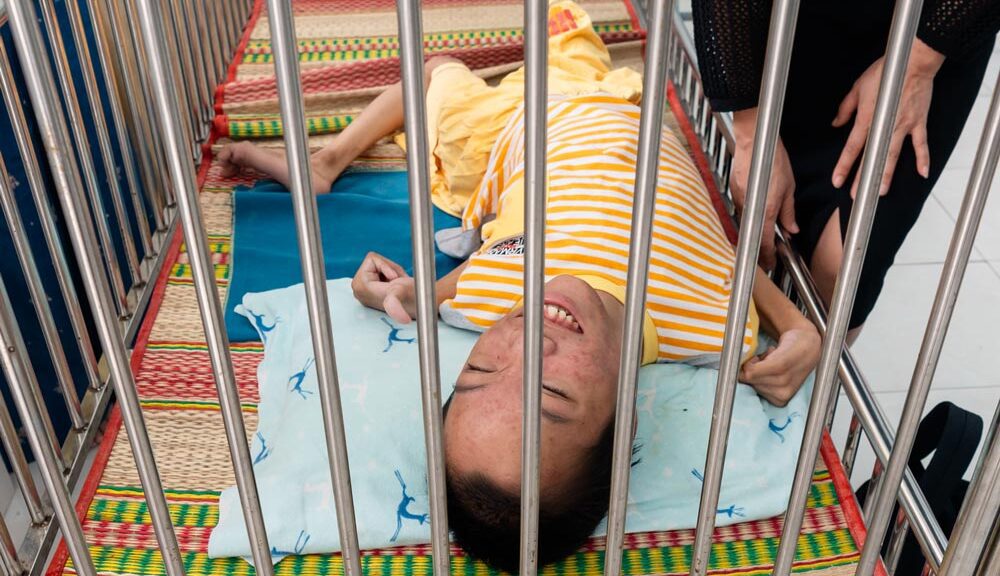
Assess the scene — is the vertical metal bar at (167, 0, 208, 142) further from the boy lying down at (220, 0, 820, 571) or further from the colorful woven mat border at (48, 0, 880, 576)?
the colorful woven mat border at (48, 0, 880, 576)

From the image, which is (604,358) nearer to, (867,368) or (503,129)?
(503,129)

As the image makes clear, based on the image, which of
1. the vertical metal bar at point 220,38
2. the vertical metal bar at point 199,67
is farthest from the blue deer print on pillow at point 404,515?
the vertical metal bar at point 220,38

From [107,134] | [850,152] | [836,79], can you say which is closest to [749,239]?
[850,152]

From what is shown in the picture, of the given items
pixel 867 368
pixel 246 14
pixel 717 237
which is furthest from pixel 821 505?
pixel 246 14

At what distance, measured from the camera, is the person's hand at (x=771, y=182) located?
1.25 m

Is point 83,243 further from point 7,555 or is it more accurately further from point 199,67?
point 199,67

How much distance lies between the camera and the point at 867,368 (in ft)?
6.53

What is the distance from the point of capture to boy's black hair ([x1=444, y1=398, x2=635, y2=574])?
93 cm

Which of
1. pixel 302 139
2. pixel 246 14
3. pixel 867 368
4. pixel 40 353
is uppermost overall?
pixel 302 139

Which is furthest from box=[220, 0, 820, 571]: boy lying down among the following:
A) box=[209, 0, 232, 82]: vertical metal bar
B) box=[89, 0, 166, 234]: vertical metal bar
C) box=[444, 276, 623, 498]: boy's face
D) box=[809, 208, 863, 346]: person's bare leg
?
box=[209, 0, 232, 82]: vertical metal bar

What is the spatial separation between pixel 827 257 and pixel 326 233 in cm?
78

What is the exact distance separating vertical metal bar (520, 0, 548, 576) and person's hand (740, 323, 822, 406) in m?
0.60

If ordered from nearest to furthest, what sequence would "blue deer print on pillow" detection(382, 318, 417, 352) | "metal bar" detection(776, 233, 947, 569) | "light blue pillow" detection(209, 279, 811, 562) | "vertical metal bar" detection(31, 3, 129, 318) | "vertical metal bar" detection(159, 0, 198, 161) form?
"metal bar" detection(776, 233, 947, 569) → "light blue pillow" detection(209, 279, 811, 562) → "vertical metal bar" detection(31, 3, 129, 318) → "blue deer print on pillow" detection(382, 318, 417, 352) → "vertical metal bar" detection(159, 0, 198, 161)

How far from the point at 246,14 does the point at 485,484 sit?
1.69m
